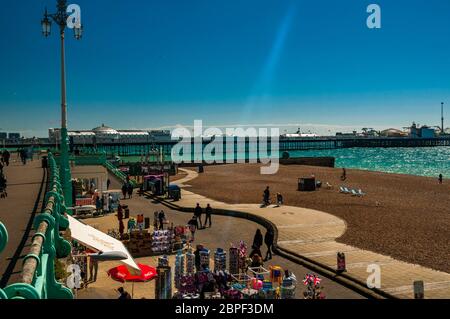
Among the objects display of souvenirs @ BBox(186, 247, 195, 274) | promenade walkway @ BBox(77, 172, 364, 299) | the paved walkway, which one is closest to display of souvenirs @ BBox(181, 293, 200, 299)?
promenade walkway @ BBox(77, 172, 364, 299)

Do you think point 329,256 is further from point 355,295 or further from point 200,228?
point 200,228

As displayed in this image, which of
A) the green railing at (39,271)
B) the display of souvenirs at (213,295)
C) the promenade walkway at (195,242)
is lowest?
the promenade walkway at (195,242)

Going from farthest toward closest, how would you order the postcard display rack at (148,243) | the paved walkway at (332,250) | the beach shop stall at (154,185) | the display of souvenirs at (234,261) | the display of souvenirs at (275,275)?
1. the beach shop stall at (154,185)
2. the postcard display rack at (148,243)
3. the display of souvenirs at (234,261)
4. the display of souvenirs at (275,275)
5. the paved walkway at (332,250)

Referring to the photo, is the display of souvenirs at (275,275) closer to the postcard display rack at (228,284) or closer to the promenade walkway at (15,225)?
the postcard display rack at (228,284)

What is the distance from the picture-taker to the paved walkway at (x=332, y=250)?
11164mm

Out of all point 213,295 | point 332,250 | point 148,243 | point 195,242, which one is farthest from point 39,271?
point 195,242

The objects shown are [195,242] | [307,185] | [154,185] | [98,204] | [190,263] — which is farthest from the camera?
[307,185]

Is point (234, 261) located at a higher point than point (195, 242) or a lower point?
higher

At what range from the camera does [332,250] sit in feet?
49.5

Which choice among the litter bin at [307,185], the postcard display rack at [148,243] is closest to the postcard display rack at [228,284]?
the postcard display rack at [148,243]

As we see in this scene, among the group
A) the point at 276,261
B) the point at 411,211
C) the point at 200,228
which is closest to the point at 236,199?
the point at 200,228

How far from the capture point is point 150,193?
31.8 m

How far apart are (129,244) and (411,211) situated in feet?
57.2

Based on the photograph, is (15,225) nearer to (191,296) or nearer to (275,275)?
(191,296)
